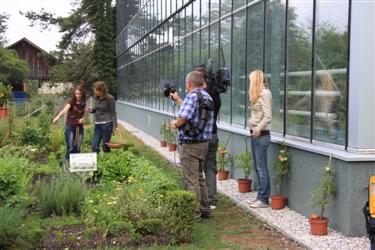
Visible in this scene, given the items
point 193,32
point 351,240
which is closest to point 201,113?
point 351,240

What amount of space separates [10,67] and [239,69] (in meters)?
43.5

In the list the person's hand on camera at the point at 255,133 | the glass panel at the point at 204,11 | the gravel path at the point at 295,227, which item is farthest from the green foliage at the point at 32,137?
the person's hand on camera at the point at 255,133

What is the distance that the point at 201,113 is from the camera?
6582mm

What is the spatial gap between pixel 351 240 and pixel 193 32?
9.07 meters

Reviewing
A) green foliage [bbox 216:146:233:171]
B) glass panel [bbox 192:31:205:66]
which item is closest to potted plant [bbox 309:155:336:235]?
green foliage [bbox 216:146:233:171]

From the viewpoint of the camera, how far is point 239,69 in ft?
→ 33.7

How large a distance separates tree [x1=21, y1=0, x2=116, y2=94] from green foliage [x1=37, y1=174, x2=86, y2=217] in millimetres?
29295

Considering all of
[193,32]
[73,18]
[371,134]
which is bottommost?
[371,134]

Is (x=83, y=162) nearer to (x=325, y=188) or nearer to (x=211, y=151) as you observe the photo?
(x=211, y=151)

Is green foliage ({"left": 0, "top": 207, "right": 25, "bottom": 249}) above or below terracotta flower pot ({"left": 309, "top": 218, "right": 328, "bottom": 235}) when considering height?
above

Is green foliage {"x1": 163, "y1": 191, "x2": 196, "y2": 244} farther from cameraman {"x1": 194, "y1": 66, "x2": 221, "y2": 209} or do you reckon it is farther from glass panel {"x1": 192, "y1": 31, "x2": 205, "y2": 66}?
glass panel {"x1": 192, "y1": 31, "x2": 205, "y2": 66}

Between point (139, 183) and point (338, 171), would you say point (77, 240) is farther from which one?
point (338, 171)

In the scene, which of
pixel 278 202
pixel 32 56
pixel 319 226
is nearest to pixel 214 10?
pixel 278 202

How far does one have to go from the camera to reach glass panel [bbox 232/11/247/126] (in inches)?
395
